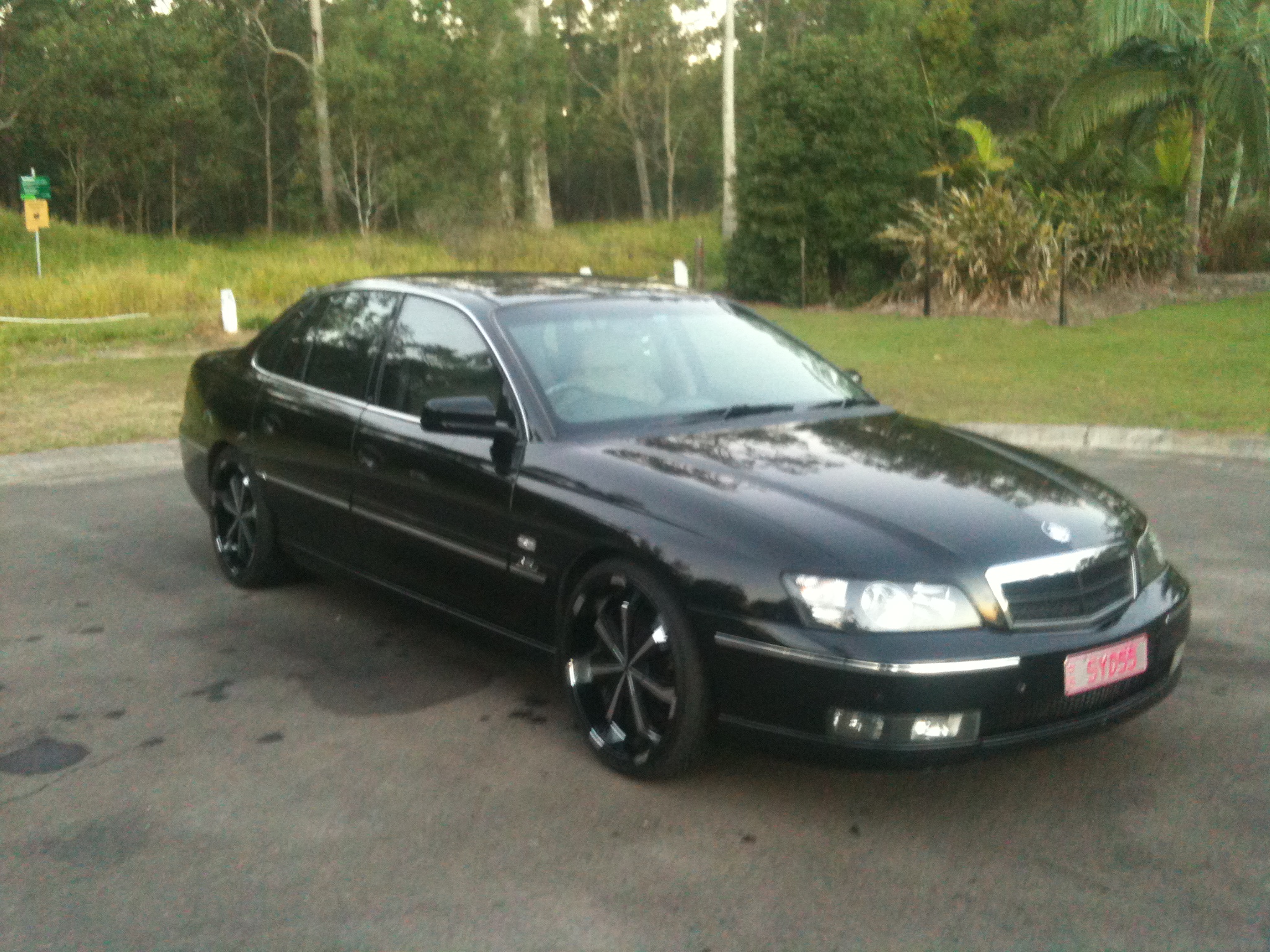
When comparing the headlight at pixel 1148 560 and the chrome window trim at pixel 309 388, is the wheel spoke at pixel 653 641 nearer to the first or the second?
the headlight at pixel 1148 560

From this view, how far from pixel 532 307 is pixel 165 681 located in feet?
6.59

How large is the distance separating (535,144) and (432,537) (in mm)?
44541

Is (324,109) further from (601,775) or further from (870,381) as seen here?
(601,775)

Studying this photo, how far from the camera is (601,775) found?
15.1 feet

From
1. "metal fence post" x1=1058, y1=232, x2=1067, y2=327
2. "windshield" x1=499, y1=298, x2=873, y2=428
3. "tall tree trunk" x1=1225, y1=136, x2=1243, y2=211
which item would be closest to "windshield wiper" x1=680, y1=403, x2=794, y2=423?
"windshield" x1=499, y1=298, x2=873, y2=428

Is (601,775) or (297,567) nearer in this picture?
(601,775)

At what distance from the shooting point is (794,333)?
20984mm

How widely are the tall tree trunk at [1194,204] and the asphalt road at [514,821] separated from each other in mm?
18700

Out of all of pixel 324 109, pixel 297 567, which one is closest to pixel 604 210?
pixel 324 109

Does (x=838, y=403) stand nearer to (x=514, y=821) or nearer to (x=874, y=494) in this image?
(x=874, y=494)

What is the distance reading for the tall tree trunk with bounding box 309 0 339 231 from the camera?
4909 cm

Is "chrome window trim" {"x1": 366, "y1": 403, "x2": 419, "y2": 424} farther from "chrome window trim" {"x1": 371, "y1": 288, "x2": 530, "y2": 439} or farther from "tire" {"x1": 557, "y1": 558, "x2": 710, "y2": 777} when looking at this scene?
"tire" {"x1": 557, "y1": 558, "x2": 710, "y2": 777}

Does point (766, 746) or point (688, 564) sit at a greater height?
point (688, 564)

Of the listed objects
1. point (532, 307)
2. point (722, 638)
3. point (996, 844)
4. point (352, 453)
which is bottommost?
point (996, 844)
